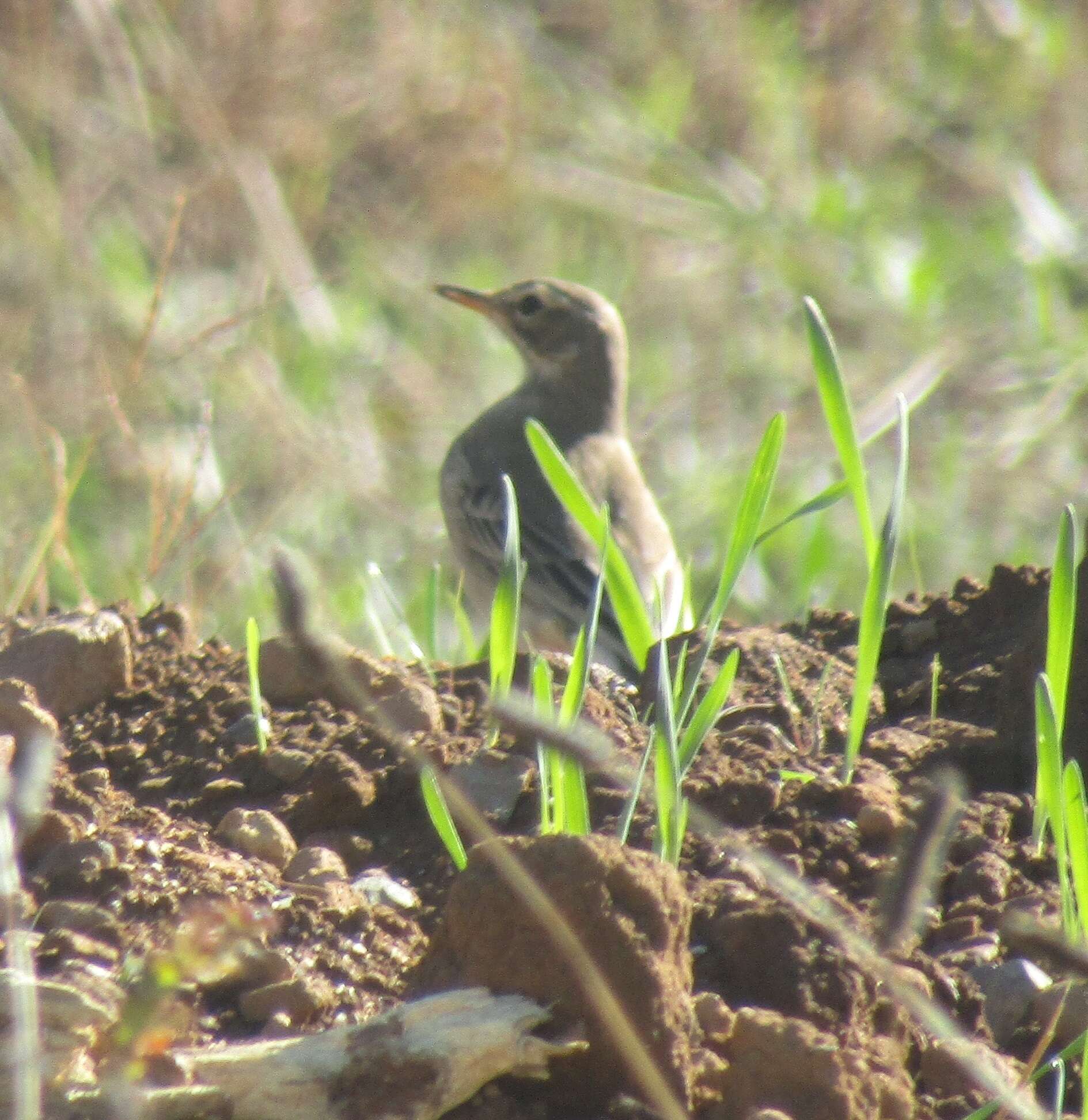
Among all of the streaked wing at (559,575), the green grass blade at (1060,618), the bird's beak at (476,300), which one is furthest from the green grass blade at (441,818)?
the bird's beak at (476,300)

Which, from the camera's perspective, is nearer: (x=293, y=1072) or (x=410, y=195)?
(x=293, y=1072)

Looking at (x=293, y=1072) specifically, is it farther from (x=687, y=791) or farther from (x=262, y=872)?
(x=687, y=791)

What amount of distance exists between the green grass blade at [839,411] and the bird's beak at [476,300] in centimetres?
491

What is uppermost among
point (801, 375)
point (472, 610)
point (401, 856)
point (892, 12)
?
point (892, 12)

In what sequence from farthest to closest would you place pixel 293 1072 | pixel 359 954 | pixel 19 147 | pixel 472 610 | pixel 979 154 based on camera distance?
pixel 979 154
pixel 19 147
pixel 472 610
pixel 359 954
pixel 293 1072

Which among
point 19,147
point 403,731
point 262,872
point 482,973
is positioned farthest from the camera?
point 19,147

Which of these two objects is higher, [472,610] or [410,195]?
[410,195]

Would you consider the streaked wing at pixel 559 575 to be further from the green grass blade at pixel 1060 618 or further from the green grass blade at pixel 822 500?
the green grass blade at pixel 1060 618

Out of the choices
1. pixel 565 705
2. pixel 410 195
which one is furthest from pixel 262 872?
pixel 410 195

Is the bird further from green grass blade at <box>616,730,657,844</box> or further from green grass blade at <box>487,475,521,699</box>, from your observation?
green grass blade at <box>616,730,657,844</box>

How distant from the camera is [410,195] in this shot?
10648 millimetres

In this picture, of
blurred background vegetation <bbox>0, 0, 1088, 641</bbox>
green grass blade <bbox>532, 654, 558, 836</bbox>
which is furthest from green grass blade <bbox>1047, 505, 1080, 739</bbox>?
blurred background vegetation <bbox>0, 0, 1088, 641</bbox>

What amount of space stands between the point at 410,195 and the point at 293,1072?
9.25m

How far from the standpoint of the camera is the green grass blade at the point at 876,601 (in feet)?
7.48
